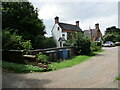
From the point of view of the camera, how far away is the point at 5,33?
1164 centimetres

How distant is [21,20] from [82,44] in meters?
11.4

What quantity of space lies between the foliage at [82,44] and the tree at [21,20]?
855 centimetres

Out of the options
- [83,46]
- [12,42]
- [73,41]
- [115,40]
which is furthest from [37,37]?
[115,40]

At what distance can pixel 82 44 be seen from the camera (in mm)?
18859

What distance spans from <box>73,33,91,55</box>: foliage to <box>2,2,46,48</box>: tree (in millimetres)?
8547

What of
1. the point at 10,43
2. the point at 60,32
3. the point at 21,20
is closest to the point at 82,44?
the point at 10,43

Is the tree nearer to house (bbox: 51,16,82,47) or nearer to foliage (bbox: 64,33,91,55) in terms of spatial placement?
foliage (bbox: 64,33,91,55)

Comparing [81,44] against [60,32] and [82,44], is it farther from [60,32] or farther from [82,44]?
[60,32]

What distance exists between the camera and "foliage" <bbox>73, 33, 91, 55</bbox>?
1878 centimetres

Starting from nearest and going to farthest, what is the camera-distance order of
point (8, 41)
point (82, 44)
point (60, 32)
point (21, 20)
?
point (8, 41) → point (82, 44) → point (21, 20) → point (60, 32)

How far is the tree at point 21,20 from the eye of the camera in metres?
22.4

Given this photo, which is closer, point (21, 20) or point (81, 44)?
point (81, 44)

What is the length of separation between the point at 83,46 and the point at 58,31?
81.6ft

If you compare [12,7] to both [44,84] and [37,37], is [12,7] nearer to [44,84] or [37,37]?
[37,37]
